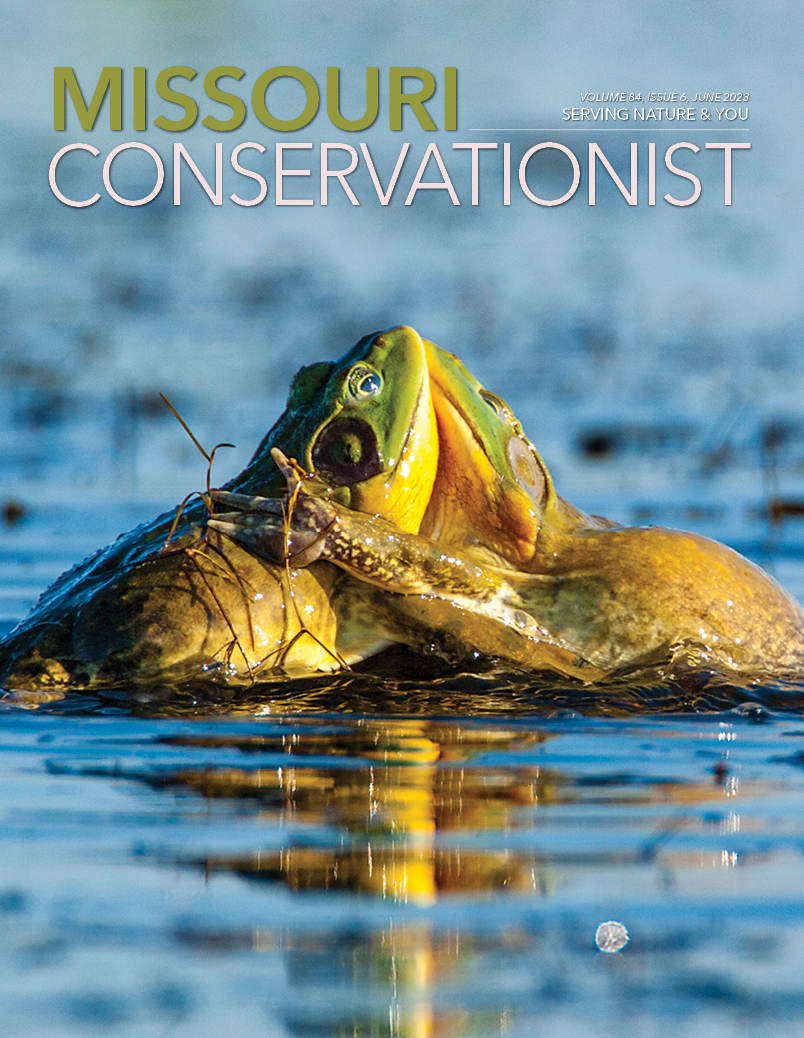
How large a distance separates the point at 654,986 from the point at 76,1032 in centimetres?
110

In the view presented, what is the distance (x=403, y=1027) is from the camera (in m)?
2.98

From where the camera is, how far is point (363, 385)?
18.0ft

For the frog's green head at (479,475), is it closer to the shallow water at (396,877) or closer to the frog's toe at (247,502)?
the frog's toe at (247,502)

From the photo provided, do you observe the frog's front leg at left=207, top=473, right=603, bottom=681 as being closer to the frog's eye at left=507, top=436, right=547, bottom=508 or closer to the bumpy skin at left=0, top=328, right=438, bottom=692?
the bumpy skin at left=0, top=328, right=438, bottom=692

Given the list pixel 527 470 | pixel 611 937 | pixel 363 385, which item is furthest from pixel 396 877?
pixel 527 470

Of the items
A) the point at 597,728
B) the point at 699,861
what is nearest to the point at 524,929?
the point at 699,861

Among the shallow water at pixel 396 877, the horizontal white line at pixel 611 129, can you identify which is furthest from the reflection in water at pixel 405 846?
the horizontal white line at pixel 611 129

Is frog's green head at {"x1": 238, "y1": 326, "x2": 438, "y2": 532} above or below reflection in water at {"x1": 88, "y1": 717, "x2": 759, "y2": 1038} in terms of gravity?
above

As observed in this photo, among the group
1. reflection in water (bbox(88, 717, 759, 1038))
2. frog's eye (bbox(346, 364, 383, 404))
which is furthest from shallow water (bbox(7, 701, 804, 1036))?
frog's eye (bbox(346, 364, 383, 404))

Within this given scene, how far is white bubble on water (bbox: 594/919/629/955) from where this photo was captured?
3.28 m

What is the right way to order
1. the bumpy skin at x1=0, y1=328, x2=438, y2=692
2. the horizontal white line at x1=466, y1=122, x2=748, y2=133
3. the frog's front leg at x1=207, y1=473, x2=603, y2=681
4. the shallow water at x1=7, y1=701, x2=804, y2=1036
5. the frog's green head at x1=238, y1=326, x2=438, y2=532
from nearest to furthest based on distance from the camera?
the shallow water at x1=7, y1=701, x2=804, y2=1036 < the frog's front leg at x1=207, y1=473, x2=603, y2=681 < the bumpy skin at x1=0, y1=328, x2=438, y2=692 < the frog's green head at x1=238, y1=326, x2=438, y2=532 < the horizontal white line at x1=466, y1=122, x2=748, y2=133

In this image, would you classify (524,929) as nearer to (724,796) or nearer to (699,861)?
(699,861)

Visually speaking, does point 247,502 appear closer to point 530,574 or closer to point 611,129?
point 530,574

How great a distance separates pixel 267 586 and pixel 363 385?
761 millimetres
